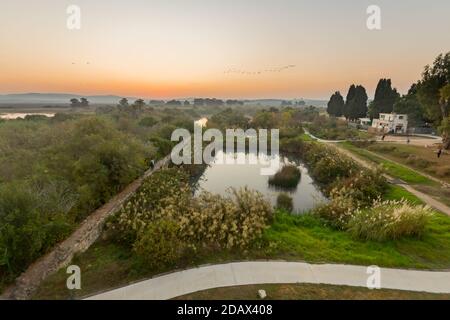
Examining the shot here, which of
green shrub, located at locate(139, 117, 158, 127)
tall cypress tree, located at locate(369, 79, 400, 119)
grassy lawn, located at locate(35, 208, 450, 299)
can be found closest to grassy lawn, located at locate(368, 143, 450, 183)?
grassy lawn, located at locate(35, 208, 450, 299)

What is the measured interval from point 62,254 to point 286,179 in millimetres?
15581

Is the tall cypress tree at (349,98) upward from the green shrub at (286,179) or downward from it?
upward

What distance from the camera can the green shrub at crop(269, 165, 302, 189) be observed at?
2036 cm

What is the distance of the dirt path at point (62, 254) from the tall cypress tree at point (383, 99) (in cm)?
4962

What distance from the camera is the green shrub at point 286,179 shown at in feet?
66.8

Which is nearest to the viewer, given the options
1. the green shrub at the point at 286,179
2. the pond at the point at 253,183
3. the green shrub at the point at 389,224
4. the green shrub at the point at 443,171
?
the green shrub at the point at 389,224

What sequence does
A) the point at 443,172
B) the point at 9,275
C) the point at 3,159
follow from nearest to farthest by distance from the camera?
the point at 9,275, the point at 3,159, the point at 443,172

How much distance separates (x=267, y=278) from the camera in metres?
7.85

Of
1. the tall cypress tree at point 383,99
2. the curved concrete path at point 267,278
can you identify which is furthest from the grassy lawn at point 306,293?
the tall cypress tree at point 383,99

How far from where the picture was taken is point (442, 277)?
8.18 meters

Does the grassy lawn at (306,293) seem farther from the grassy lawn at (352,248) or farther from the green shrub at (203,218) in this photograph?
the green shrub at (203,218)

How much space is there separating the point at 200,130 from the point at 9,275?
33.8m
